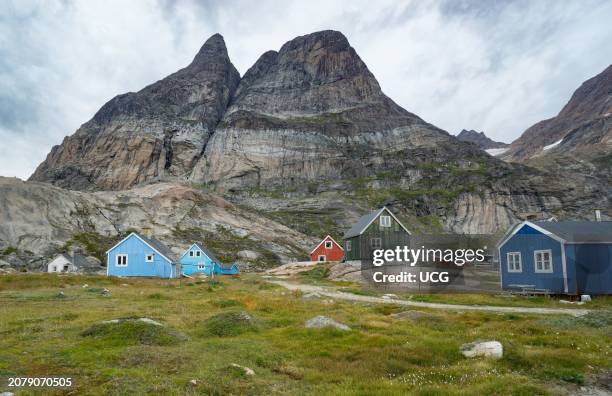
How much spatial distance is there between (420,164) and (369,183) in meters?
23.9

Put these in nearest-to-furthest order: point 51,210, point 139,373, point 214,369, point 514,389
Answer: point 514,389, point 139,373, point 214,369, point 51,210

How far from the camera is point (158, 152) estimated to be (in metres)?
187

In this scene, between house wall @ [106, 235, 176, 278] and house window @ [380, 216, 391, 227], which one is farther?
house window @ [380, 216, 391, 227]

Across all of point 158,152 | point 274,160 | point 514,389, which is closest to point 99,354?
point 514,389

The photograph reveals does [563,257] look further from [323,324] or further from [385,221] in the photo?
[385,221]

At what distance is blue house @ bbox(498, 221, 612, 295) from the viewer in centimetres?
2959

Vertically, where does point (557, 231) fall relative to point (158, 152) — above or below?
below

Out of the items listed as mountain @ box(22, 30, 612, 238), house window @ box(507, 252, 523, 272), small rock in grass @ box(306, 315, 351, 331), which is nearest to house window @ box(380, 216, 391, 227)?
house window @ box(507, 252, 523, 272)

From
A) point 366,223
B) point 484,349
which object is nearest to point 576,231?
point 484,349

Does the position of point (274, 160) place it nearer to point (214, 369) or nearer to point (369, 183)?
point (369, 183)

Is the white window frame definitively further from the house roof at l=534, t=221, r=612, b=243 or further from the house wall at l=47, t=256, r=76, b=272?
the house wall at l=47, t=256, r=76, b=272

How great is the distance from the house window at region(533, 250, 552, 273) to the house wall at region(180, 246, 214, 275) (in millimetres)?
51731

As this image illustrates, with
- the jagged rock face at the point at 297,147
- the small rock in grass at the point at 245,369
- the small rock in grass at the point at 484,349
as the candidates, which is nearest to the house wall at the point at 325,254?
the small rock in grass at the point at 484,349

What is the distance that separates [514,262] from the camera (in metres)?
34.5
